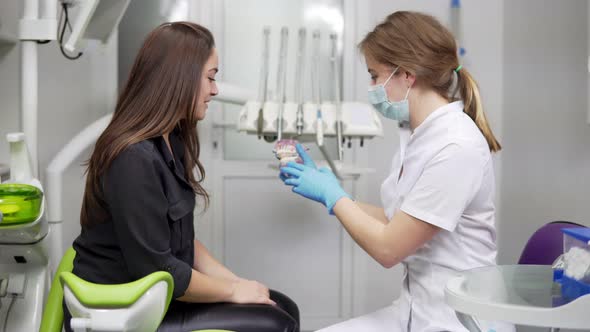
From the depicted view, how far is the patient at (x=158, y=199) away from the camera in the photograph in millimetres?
1310

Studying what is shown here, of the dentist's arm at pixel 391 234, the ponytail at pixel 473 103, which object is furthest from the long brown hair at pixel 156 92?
the ponytail at pixel 473 103

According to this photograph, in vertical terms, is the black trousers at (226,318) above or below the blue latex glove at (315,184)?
below

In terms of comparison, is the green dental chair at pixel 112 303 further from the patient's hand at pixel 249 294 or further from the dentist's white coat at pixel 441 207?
the dentist's white coat at pixel 441 207

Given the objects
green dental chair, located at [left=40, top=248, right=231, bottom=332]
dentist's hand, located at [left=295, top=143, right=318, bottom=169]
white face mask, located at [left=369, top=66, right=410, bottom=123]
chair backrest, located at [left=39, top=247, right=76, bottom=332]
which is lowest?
chair backrest, located at [left=39, top=247, right=76, bottom=332]

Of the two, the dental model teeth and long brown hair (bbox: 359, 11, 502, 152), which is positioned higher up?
long brown hair (bbox: 359, 11, 502, 152)

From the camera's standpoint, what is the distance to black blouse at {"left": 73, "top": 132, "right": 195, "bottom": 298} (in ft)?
4.26

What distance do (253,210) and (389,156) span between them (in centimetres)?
64

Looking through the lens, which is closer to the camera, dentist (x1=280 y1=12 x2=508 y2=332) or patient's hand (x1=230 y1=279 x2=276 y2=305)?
dentist (x1=280 y1=12 x2=508 y2=332)

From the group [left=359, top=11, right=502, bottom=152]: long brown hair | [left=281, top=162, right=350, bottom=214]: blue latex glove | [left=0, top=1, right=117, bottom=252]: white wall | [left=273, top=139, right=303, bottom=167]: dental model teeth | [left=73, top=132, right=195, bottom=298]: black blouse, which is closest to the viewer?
[left=73, top=132, right=195, bottom=298]: black blouse

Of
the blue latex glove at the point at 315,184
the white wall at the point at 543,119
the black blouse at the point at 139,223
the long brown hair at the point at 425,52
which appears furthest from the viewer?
the white wall at the point at 543,119

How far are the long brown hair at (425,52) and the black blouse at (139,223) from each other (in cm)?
55

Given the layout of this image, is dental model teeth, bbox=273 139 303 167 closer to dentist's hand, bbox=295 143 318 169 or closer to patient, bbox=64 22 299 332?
dentist's hand, bbox=295 143 318 169

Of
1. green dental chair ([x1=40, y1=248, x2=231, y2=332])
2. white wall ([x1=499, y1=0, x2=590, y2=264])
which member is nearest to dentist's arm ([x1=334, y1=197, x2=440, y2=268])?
green dental chair ([x1=40, y1=248, x2=231, y2=332])

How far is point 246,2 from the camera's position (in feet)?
9.12
